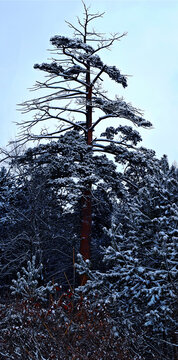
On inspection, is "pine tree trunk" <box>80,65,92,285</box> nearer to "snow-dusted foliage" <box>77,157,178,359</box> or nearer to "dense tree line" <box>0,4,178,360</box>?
"dense tree line" <box>0,4,178,360</box>

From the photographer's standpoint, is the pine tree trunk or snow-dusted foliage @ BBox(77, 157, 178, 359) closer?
snow-dusted foliage @ BBox(77, 157, 178, 359)

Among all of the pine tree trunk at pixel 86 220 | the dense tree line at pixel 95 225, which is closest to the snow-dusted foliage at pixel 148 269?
the dense tree line at pixel 95 225

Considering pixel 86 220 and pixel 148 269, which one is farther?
pixel 86 220

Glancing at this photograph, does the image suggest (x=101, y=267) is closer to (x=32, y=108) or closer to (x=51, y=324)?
(x=32, y=108)

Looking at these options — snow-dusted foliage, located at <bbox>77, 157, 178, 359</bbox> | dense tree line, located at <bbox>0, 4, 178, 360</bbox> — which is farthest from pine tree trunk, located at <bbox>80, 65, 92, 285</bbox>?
snow-dusted foliage, located at <bbox>77, 157, 178, 359</bbox>

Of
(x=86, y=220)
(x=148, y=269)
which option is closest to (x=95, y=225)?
(x=86, y=220)

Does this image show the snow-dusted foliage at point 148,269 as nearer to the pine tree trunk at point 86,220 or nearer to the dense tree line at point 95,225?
the dense tree line at point 95,225

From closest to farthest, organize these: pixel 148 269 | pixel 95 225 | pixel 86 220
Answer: pixel 148 269
pixel 86 220
pixel 95 225

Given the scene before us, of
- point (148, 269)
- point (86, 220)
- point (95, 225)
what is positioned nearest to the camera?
point (148, 269)

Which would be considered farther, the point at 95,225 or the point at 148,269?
the point at 95,225

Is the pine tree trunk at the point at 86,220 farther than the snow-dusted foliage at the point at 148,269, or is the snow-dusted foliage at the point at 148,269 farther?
the pine tree trunk at the point at 86,220

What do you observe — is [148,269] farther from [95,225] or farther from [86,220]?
[95,225]

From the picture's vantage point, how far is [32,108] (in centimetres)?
1547

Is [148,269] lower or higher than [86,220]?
lower
